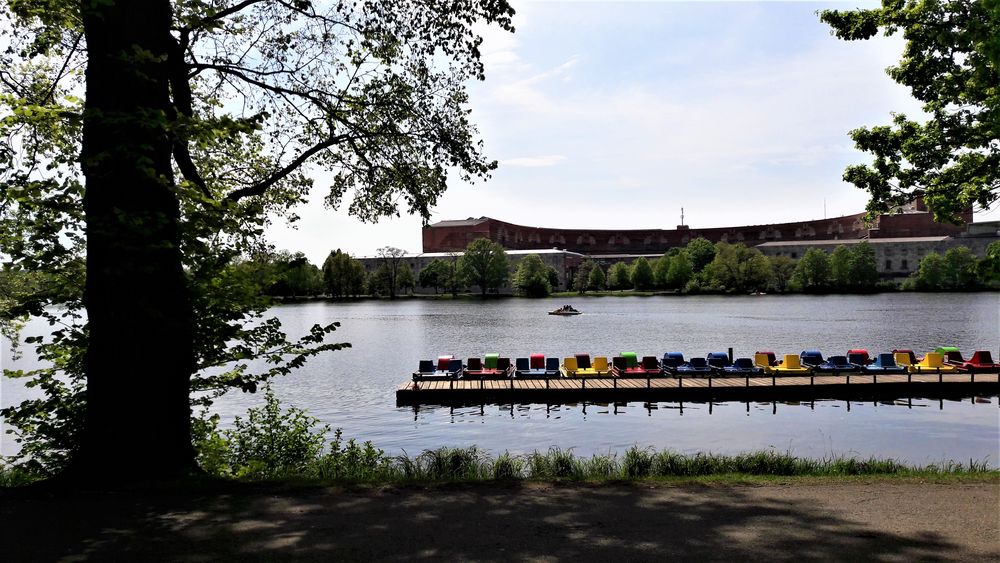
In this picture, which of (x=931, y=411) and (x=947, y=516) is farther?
(x=931, y=411)

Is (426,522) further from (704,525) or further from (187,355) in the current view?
(187,355)

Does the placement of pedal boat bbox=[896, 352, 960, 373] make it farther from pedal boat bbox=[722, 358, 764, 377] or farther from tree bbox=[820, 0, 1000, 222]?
tree bbox=[820, 0, 1000, 222]

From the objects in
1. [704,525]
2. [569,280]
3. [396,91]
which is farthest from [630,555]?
[569,280]

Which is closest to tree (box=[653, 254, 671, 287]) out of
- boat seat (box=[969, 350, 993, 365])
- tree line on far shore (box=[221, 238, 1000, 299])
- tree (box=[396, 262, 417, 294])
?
tree line on far shore (box=[221, 238, 1000, 299])

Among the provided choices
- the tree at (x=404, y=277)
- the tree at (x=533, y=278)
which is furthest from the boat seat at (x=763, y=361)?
the tree at (x=404, y=277)

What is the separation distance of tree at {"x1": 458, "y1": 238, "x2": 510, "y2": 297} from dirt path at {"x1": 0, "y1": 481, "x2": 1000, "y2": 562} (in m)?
118

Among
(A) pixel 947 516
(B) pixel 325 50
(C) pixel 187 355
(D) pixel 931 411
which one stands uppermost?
(B) pixel 325 50

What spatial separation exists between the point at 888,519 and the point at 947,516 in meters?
0.63

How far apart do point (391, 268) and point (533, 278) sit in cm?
3225

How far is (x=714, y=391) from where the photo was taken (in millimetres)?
25297

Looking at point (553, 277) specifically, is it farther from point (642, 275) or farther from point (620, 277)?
point (642, 275)

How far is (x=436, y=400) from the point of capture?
2539 cm

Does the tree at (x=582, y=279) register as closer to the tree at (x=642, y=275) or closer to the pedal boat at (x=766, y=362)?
the tree at (x=642, y=275)

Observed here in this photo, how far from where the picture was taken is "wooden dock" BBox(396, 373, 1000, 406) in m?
25.0
